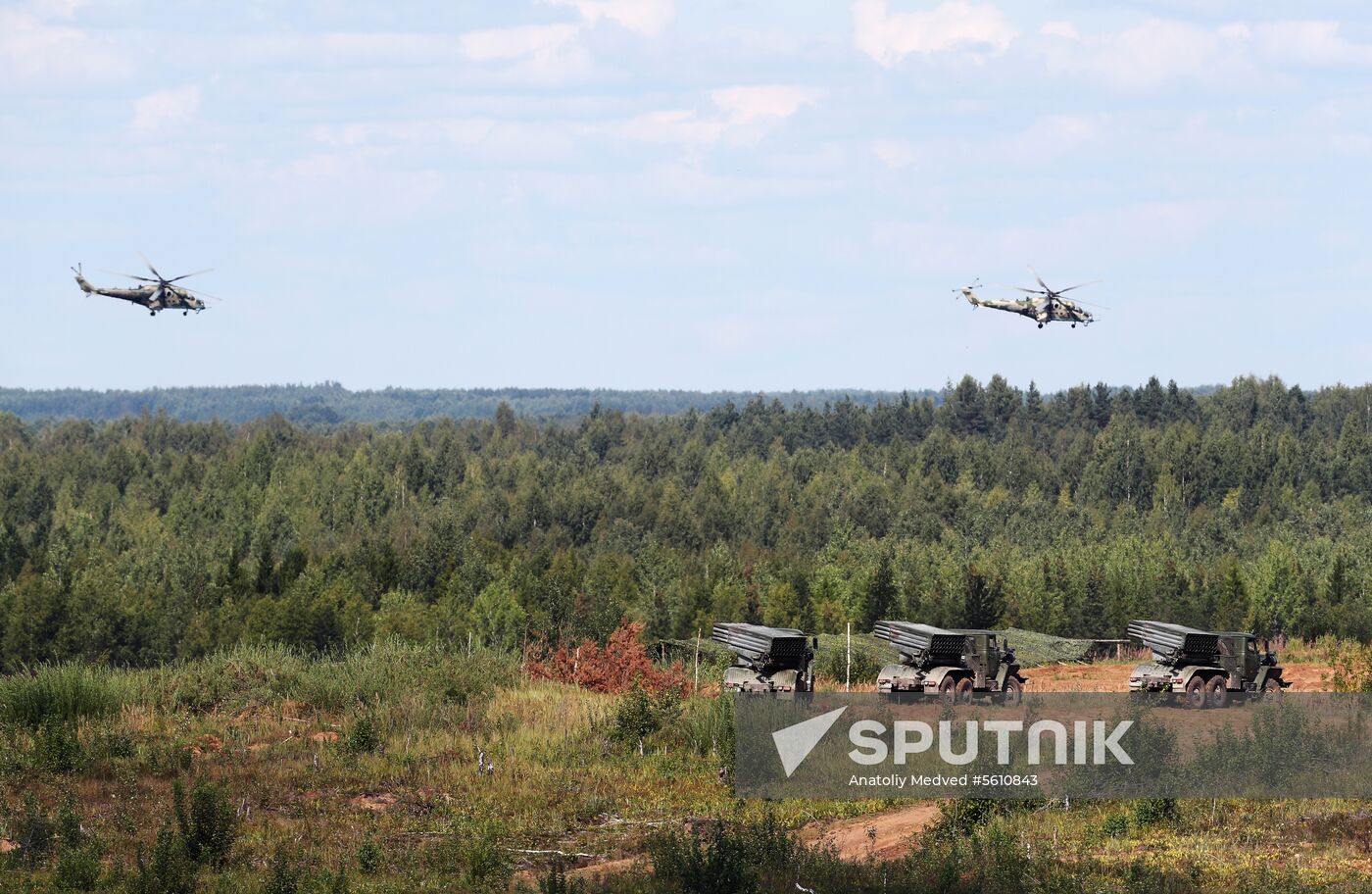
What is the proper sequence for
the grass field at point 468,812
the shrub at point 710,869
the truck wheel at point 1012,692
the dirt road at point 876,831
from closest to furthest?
the shrub at point 710,869
the grass field at point 468,812
the dirt road at point 876,831
the truck wheel at point 1012,692

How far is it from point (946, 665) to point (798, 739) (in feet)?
15.8

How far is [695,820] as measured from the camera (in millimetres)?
24234

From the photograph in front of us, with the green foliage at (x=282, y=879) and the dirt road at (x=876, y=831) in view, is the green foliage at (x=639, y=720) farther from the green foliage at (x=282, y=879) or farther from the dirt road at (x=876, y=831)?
the green foliage at (x=282, y=879)

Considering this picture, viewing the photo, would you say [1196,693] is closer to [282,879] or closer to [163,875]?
→ [282,879]

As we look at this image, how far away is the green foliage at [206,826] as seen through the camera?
21.1m

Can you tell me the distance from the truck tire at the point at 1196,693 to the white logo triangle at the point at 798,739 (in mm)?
8639

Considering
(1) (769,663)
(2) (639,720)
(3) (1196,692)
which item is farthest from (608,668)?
(3) (1196,692)

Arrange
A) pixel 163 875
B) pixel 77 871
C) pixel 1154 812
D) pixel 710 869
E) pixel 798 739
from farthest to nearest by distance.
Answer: pixel 798 739, pixel 1154 812, pixel 77 871, pixel 163 875, pixel 710 869

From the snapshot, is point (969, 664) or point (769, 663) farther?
point (969, 664)

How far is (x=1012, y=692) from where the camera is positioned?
103 ft

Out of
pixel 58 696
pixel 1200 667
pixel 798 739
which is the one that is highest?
pixel 1200 667

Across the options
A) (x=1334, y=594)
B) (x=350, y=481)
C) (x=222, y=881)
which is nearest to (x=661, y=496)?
(x=350, y=481)

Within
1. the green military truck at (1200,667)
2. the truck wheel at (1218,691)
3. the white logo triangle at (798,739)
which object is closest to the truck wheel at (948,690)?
the white logo triangle at (798,739)

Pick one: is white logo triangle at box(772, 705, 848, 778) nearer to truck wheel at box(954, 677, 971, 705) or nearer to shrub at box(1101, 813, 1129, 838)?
truck wheel at box(954, 677, 971, 705)
